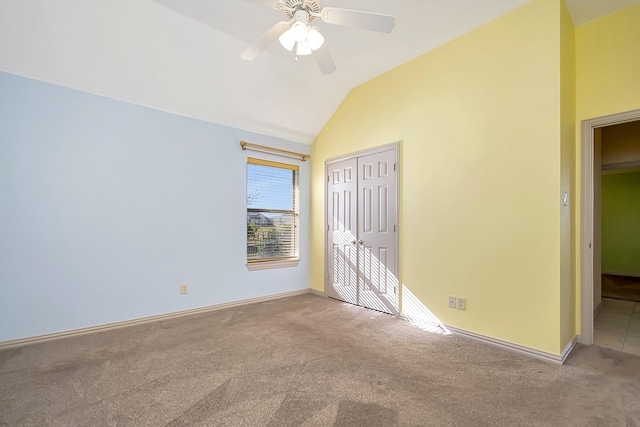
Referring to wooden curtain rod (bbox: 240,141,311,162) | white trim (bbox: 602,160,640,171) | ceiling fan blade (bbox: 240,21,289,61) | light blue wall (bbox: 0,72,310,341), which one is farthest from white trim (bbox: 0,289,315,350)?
white trim (bbox: 602,160,640,171)

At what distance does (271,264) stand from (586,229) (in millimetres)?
3733

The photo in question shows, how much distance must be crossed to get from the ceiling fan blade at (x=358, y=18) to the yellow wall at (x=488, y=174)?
59.4 inches

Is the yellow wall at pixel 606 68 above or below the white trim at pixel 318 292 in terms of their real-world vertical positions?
above

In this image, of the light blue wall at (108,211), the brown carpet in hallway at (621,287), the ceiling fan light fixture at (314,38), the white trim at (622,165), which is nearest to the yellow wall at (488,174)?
the ceiling fan light fixture at (314,38)

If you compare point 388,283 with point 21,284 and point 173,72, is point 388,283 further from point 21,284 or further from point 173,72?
point 21,284

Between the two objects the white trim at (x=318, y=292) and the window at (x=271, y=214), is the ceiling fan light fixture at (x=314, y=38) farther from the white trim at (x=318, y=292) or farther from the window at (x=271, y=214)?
the white trim at (x=318, y=292)

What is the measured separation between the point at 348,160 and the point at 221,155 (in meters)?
1.80

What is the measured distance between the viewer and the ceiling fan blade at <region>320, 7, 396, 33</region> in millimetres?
1748

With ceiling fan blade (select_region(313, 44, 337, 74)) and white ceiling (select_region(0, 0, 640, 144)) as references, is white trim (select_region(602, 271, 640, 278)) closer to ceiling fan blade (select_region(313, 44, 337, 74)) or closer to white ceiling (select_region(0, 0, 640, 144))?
white ceiling (select_region(0, 0, 640, 144))

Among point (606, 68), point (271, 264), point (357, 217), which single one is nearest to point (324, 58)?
point (357, 217)

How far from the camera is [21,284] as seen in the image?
262cm

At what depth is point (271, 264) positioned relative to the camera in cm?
431

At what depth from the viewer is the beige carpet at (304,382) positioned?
168 centimetres

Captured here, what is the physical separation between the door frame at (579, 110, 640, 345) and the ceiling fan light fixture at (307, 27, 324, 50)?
103 inches
